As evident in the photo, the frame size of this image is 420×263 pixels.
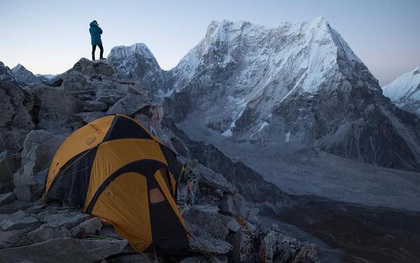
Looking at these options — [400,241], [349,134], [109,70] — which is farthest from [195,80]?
[109,70]

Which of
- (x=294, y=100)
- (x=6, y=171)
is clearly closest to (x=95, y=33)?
(x=6, y=171)

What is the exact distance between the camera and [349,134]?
452 feet

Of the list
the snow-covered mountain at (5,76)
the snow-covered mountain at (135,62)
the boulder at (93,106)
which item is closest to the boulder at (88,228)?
the boulder at (93,106)

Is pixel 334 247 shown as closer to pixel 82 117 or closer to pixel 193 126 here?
pixel 82 117

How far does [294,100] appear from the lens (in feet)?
519

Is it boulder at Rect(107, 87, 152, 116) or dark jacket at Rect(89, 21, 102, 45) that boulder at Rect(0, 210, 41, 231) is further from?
dark jacket at Rect(89, 21, 102, 45)

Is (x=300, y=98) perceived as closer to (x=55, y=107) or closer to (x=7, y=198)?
(x=55, y=107)

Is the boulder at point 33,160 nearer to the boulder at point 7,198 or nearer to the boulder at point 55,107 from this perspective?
the boulder at point 7,198

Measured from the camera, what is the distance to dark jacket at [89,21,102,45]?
70.4ft

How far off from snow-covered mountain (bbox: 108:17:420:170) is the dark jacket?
11867 cm

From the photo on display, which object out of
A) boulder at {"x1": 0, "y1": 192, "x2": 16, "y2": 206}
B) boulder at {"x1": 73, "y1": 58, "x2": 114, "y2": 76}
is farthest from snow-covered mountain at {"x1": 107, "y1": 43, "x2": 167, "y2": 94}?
boulder at {"x1": 0, "y1": 192, "x2": 16, "y2": 206}

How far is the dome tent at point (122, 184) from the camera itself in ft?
29.5

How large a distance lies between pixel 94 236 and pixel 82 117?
23.6ft

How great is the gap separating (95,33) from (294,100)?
143 meters
